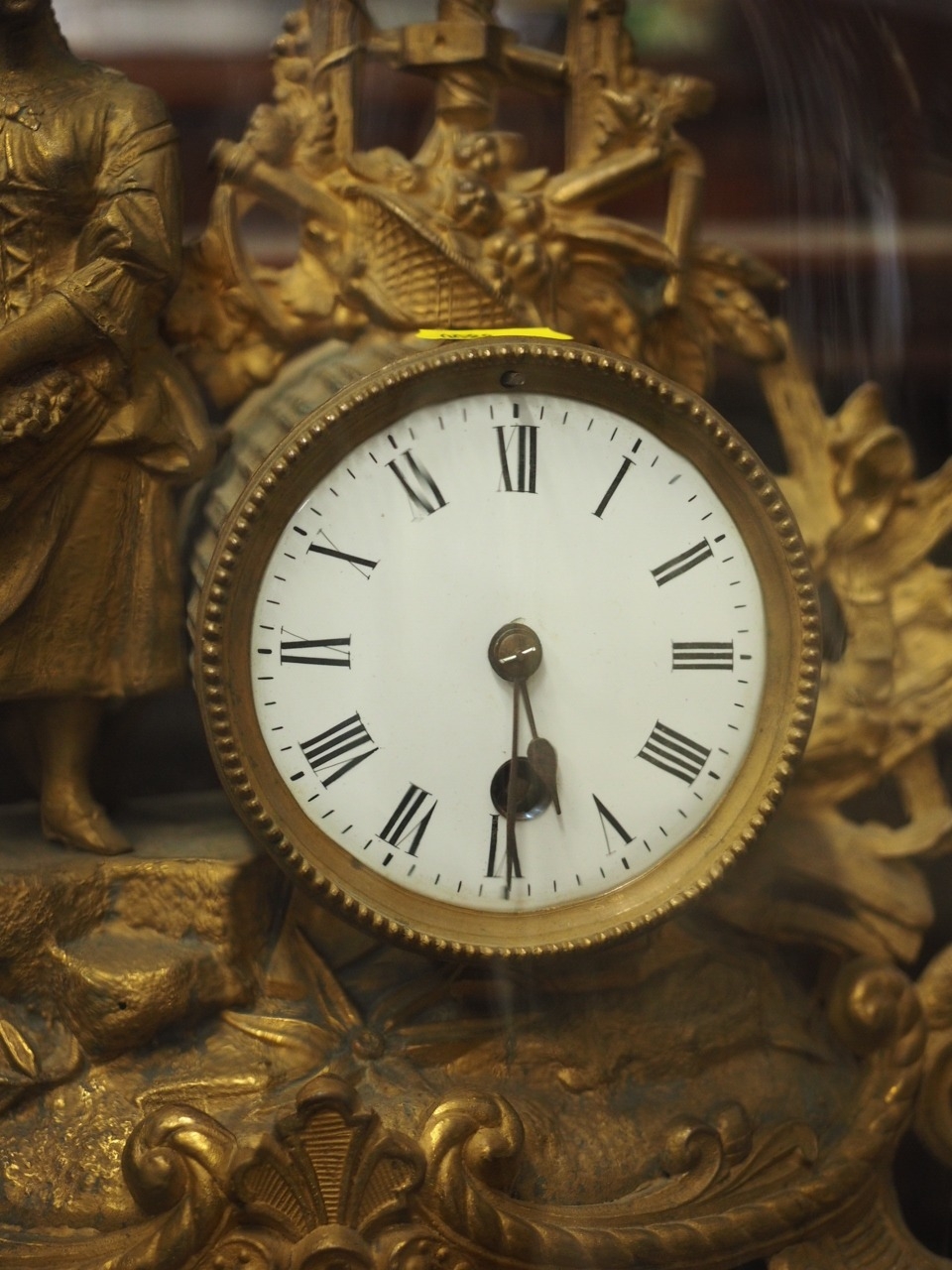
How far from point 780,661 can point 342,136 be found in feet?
1.69

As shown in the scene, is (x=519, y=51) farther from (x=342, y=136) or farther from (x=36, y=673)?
(x=36, y=673)

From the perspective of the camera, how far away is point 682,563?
1.19 meters

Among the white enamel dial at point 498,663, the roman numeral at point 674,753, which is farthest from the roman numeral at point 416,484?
the roman numeral at point 674,753

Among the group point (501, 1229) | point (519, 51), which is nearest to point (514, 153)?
point (519, 51)

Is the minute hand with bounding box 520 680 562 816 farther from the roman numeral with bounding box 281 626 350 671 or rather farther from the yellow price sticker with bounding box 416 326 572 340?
the yellow price sticker with bounding box 416 326 572 340

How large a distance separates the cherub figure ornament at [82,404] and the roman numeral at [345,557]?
16 cm

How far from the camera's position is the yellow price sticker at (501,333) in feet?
3.87

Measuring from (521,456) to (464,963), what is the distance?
1.15ft

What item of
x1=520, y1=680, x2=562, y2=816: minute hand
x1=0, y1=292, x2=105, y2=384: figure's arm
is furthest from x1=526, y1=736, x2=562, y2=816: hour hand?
x1=0, y1=292, x2=105, y2=384: figure's arm

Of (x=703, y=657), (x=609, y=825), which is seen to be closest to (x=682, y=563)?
(x=703, y=657)

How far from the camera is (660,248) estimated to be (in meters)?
1.36

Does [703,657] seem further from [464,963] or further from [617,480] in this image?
[464,963]

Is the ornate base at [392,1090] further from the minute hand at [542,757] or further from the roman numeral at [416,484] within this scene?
the roman numeral at [416,484]

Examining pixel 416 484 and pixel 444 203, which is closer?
pixel 416 484
